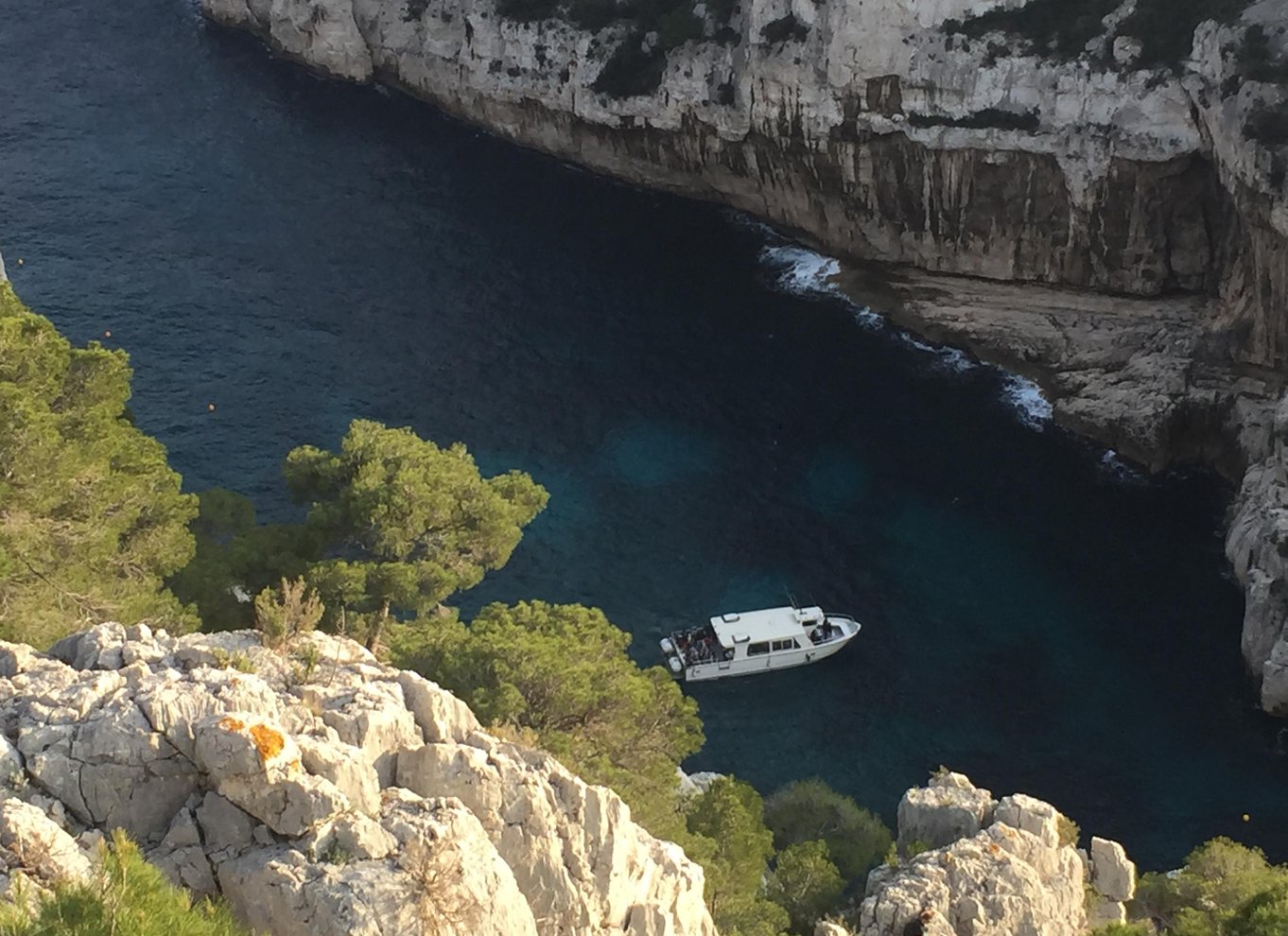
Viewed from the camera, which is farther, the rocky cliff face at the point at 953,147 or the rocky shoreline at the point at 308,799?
the rocky cliff face at the point at 953,147

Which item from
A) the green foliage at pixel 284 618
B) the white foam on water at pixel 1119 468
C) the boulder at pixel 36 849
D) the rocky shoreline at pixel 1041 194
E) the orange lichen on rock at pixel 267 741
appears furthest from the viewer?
the white foam on water at pixel 1119 468

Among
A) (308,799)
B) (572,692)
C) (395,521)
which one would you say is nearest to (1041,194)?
(395,521)

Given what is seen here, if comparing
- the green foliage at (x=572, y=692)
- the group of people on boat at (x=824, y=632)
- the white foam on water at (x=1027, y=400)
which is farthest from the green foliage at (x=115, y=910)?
the white foam on water at (x=1027, y=400)

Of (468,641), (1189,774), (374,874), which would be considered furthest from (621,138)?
(374,874)

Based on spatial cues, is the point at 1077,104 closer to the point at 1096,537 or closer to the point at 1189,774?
the point at 1096,537

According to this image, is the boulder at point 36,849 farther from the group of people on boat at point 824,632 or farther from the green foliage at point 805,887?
the group of people on boat at point 824,632

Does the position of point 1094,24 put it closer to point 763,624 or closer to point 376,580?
point 763,624
